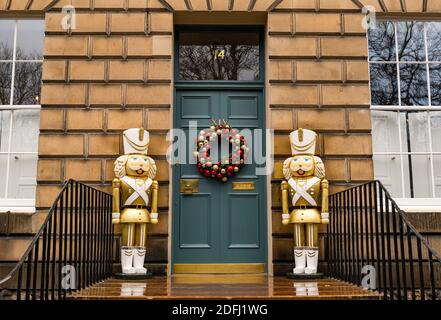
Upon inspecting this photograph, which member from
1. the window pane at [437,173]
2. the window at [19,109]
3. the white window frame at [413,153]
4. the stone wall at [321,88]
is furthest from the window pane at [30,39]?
the window pane at [437,173]

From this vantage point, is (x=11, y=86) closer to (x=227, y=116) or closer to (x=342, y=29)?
(x=227, y=116)

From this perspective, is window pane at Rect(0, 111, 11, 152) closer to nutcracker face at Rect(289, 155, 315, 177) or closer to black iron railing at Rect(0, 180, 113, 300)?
black iron railing at Rect(0, 180, 113, 300)

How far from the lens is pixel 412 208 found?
7574 millimetres

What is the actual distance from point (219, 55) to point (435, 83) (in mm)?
3096

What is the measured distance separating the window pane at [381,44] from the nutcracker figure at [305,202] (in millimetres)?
1940

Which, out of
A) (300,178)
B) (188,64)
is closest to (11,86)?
(188,64)

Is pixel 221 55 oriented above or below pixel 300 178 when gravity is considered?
above

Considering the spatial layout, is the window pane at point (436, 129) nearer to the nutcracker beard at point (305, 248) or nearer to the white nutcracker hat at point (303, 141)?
the white nutcracker hat at point (303, 141)

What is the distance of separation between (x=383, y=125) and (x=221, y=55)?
2522 millimetres

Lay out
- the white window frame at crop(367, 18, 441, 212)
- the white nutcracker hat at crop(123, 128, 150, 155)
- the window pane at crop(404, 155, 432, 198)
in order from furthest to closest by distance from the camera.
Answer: the window pane at crop(404, 155, 432, 198)
the white window frame at crop(367, 18, 441, 212)
the white nutcracker hat at crop(123, 128, 150, 155)

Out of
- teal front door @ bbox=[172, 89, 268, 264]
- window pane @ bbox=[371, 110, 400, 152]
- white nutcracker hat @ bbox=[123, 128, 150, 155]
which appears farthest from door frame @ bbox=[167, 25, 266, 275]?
window pane @ bbox=[371, 110, 400, 152]

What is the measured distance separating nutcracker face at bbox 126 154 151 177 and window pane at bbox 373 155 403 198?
3140mm

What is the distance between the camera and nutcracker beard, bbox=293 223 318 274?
688 centimetres
